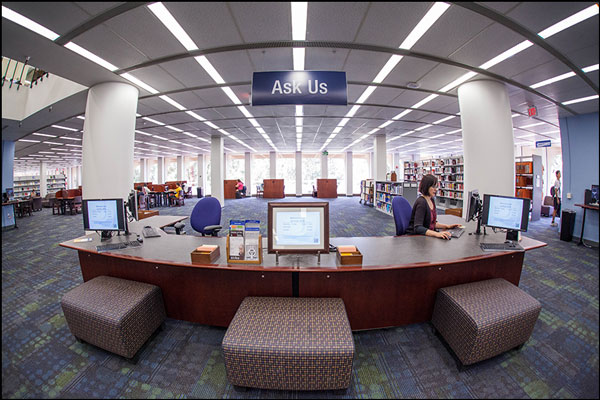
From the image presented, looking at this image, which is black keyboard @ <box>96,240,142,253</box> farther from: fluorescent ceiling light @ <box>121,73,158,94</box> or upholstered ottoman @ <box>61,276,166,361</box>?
fluorescent ceiling light @ <box>121,73,158,94</box>

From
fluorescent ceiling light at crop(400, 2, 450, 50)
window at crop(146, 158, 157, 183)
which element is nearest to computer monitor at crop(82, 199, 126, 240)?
fluorescent ceiling light at crop(400, 2, 450, 50)

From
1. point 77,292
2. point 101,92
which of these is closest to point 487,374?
point 77,292

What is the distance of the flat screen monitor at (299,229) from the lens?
186 centimetres

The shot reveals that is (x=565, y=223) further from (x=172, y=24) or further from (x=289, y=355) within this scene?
(x=172, y=24)

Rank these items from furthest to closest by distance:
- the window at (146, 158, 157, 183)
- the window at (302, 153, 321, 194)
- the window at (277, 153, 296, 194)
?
1. the window at (146, 158, 157, 183)
2. the window at (302, 153, 321, 194)
3. the window at (277, 153, 296, 194)

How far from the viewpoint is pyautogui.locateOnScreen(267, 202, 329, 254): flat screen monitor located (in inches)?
73.0

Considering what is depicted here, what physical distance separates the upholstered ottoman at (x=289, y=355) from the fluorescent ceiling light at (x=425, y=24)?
3.48 meters

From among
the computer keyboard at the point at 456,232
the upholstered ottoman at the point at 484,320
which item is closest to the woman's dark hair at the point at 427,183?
the computer keyboard at the point at 456,232

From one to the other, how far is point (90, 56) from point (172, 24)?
171 cm

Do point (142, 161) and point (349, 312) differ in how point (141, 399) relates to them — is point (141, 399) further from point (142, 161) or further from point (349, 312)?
point (142, 161)

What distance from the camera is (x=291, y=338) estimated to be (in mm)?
1482

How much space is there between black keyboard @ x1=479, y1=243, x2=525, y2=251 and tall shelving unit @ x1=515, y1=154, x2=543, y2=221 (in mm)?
7120

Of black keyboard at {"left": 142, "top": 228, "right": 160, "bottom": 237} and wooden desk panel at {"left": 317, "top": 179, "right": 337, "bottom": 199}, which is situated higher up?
wooden desk panel at {"left": 317, "top": 179, "right": 337, "bottom": 199}

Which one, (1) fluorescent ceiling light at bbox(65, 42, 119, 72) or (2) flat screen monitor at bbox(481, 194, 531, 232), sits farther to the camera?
(1) fluorescent ceiling light at bbox(65, 42, 119, 72)
